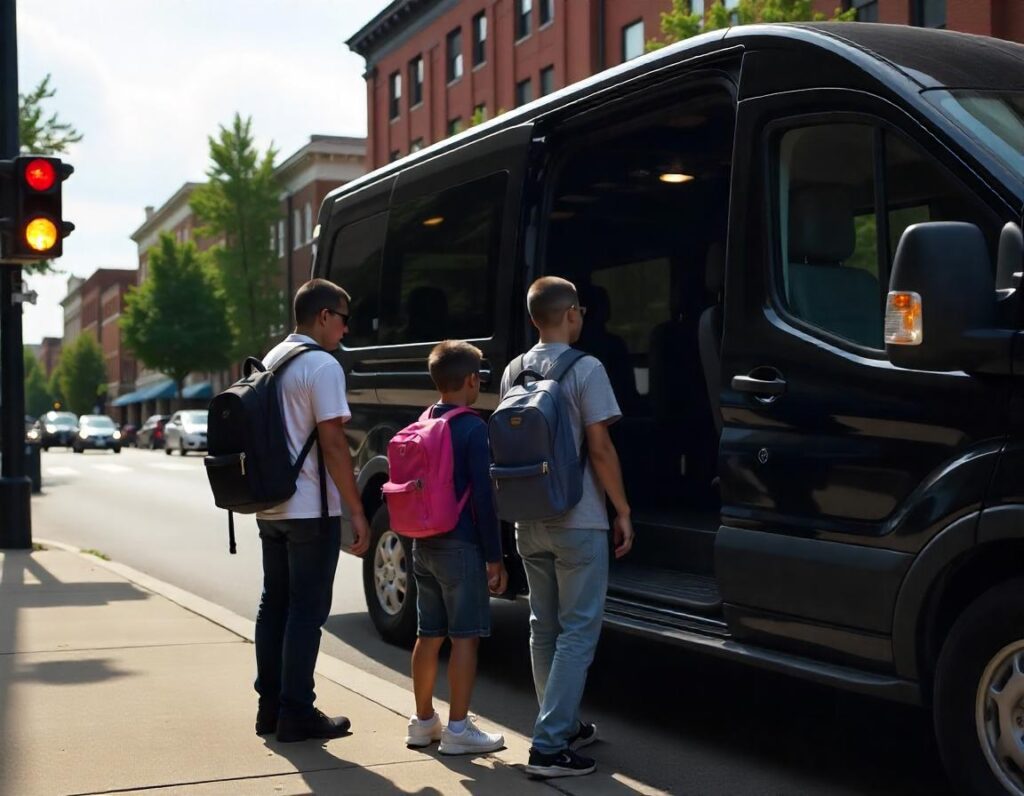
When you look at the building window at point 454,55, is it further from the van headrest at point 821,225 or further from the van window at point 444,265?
the van headrest at point 821,225

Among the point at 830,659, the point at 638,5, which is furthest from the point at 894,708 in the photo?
the point at 638,5

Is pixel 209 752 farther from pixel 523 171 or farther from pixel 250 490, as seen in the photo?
pixel 523 171

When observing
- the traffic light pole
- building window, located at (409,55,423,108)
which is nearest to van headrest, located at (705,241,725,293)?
the traffic light pole

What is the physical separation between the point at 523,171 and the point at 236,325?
2218 inches

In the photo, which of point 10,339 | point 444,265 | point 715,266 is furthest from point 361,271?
point 10,339

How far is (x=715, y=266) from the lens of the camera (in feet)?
25.2

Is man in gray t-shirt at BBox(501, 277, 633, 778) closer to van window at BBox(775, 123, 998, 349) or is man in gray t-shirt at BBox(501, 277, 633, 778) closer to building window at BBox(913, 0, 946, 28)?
van window at BBox(775, 123, 998, 349)

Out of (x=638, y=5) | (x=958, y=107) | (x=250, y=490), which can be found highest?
(x=638, y=5)

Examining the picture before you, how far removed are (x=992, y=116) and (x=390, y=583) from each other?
15.2ft

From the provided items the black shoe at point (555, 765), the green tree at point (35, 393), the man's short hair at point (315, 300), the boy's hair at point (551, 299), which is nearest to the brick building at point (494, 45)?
the man's short hair at point (315, 300)

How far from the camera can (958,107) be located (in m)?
4.80

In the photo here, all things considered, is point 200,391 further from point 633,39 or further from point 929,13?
point 929,13

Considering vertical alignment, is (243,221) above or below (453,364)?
above

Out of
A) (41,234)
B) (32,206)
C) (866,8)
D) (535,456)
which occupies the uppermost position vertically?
(866,8)
